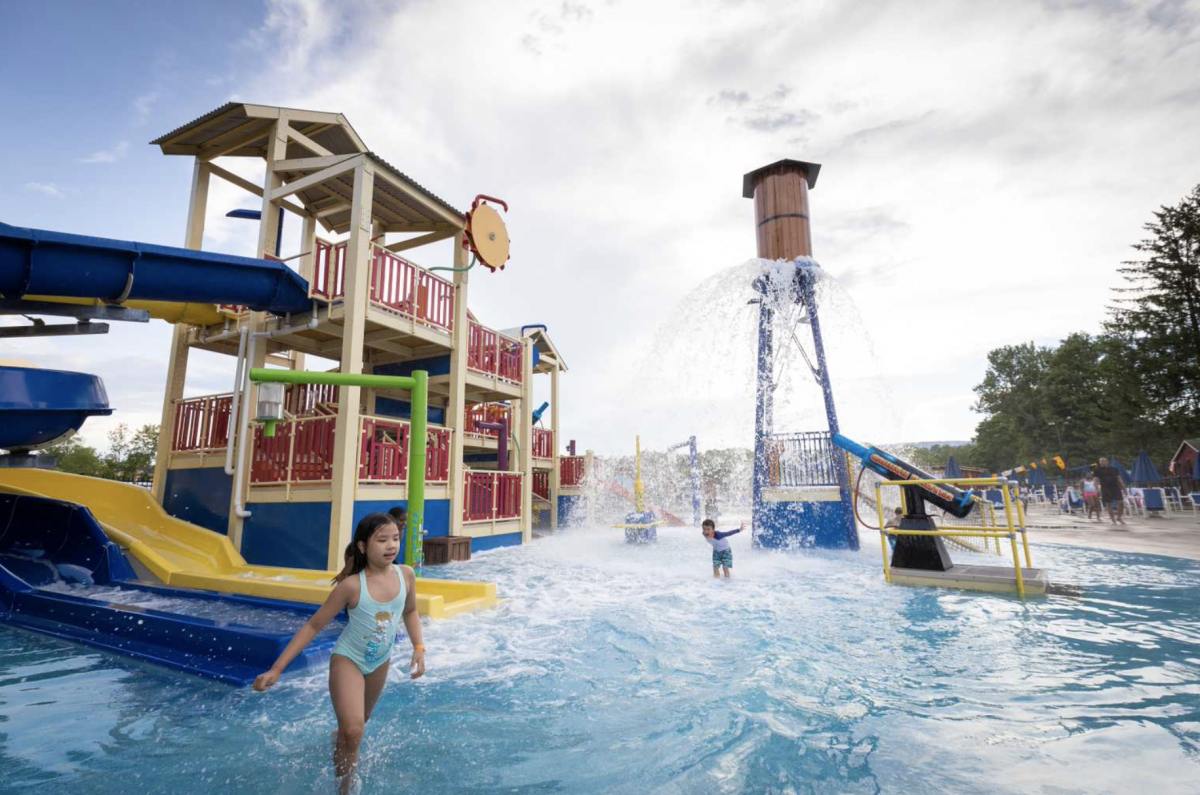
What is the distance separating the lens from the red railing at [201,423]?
10.1 metres

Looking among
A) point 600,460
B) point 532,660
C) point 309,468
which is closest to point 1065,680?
point 532,660

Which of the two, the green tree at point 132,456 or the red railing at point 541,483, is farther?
the green tree at point 132,456

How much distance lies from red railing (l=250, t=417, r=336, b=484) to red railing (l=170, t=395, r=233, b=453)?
94 cm

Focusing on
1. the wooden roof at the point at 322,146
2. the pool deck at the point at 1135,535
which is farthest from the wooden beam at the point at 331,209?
the pool deck at the point at 1135,535

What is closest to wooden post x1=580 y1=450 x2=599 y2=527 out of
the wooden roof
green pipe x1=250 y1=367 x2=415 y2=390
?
the wooden roof

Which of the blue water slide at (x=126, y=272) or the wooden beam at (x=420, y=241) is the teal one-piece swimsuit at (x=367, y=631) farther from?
the wooden beam at (x=420, y=241)

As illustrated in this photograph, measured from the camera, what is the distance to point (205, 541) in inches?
352

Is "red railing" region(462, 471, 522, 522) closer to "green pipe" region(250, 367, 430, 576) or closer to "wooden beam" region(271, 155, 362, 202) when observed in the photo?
"wooden beam" region(271, 155, 362, 202)

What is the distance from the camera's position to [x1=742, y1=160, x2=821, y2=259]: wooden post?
1298cm

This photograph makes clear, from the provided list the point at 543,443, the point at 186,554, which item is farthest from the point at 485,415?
the point at 186,554

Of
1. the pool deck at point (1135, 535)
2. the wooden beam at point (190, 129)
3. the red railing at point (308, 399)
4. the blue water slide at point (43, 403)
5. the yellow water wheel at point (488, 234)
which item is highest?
the wooden beam at point (190, 129)

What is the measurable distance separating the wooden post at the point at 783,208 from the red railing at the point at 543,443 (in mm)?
9642

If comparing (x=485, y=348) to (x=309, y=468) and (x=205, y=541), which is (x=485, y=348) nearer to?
(x=309, y=468)

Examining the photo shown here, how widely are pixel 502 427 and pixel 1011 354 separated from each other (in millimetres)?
56501
